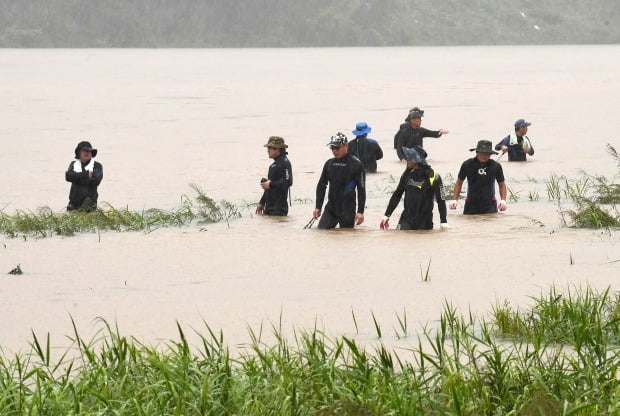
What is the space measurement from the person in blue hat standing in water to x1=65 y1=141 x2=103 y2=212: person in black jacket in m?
9.82

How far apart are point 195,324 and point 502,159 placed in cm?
1786

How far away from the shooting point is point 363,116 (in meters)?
52.6

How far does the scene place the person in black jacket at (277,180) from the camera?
17.1 meters

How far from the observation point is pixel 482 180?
54.2ft

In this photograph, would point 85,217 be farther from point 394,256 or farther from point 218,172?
point 218,172

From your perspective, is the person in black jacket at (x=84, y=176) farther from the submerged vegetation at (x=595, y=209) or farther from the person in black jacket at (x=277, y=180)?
the submerged vegetation at (x=595, y=209)

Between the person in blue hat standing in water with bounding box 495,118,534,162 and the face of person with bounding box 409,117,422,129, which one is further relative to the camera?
the person in blue hat standing in water with bounding box 495,118,534,162

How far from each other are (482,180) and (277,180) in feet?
9.44

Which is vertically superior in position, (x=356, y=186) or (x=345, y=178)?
(x=345, y=178)

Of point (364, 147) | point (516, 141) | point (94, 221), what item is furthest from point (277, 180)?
Answer: point (516, 141)

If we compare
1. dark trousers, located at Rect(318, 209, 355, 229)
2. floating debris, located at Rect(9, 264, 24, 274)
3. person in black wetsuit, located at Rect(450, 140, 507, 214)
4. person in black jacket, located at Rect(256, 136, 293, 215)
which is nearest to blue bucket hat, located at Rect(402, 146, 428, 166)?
person in black wetsuit, located at Rect(450, 140, 507, 214)

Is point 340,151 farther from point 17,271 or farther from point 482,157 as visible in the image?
point 17,271

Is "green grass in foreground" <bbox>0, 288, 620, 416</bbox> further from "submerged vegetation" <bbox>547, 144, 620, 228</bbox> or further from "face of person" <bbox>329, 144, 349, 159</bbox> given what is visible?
"submerged vegetation" <bbox>547, 144, 620, 228</bbox>

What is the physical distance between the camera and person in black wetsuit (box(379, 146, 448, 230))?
48.7ft
